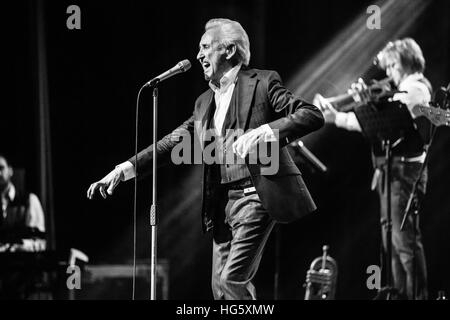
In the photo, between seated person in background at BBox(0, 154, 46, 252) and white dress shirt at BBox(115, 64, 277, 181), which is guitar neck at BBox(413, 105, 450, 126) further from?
seated person in background at BBox(0, 154, 46, 252)

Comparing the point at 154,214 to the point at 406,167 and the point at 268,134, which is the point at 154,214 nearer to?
the point at 268,134

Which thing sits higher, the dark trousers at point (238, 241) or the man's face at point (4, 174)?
the man's face at point (4, 174)

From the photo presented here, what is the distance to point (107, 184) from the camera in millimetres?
3770

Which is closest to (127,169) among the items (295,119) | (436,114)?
(295,119)

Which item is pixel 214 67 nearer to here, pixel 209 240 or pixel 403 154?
pixel 403 154

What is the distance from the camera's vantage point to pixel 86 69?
6.79 m

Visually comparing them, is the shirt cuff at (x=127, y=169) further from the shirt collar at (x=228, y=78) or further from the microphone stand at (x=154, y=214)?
the shirt collar at (x=228, y=78)

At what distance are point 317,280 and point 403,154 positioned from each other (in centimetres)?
122

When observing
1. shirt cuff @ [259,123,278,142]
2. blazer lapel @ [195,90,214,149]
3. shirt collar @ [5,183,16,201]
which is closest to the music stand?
blazer lapel @ [195,90,214,149]

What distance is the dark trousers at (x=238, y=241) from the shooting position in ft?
11.3

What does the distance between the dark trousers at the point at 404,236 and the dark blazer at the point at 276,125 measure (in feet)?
6.36

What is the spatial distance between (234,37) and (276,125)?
2.33ft

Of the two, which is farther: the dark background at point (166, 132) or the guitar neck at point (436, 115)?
the dark background at point (166, 132)

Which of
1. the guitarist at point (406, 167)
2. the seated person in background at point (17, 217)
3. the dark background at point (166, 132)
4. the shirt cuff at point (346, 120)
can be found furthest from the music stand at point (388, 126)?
the seated person in background at point (17, 217)
